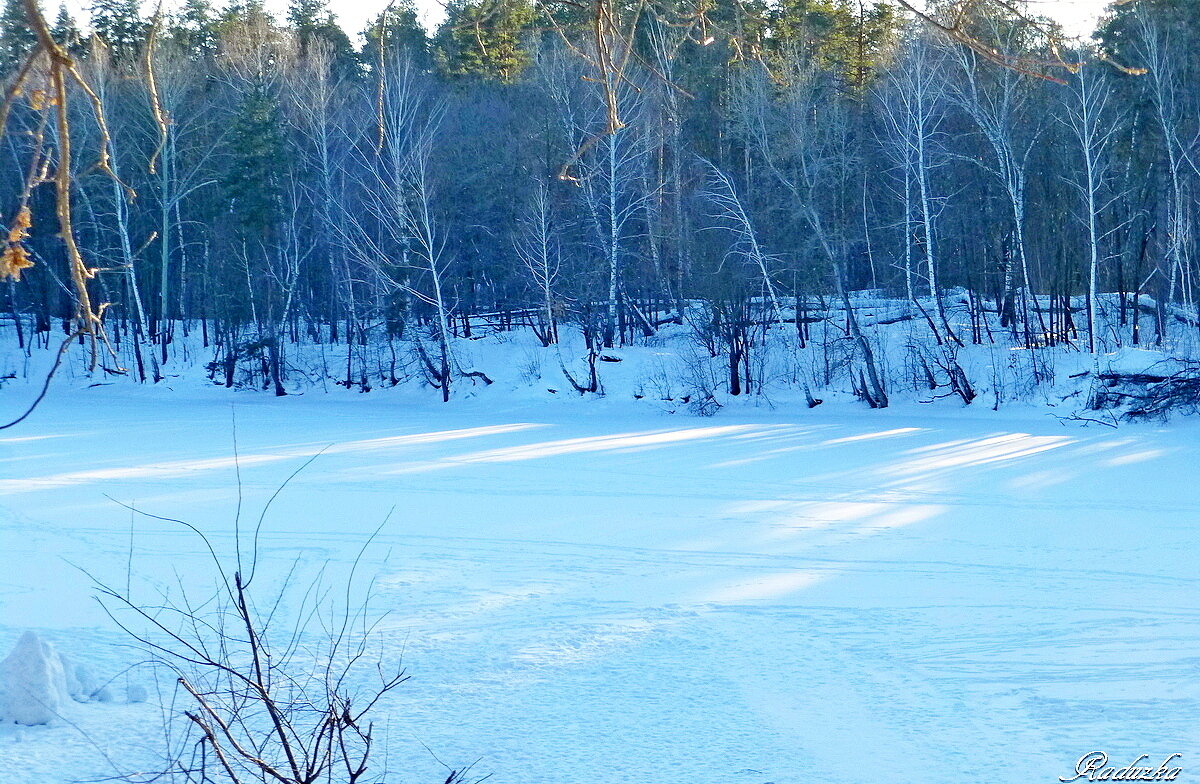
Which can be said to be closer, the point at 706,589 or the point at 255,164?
the point at 706,589

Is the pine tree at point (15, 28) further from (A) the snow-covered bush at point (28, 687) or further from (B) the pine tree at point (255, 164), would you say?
(B) the pine tree at point (255, 164)

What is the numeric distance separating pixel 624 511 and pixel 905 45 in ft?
55.9

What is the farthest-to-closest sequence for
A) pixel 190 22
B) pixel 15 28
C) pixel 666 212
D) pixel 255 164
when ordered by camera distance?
pixel 666 212
pixel 255 164
pixel 190 22
pixel 15 28

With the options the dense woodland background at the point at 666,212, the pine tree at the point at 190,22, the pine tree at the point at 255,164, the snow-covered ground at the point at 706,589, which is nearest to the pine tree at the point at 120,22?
the pine tree at the point at 190,22

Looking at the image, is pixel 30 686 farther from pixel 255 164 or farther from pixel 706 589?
pixel 255 164

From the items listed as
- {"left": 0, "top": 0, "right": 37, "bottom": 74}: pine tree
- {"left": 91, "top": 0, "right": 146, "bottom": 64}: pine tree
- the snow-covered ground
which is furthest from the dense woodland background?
{"left": 0, "top": 0, "right": 37, "bottom": 74}: pine tree

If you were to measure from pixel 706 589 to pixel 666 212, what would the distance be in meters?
22.1

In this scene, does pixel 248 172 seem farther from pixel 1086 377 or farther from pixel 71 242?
pixel 71 242

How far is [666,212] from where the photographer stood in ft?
95.5

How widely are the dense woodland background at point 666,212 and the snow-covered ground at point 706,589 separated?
22.5ft

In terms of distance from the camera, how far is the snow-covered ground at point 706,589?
Answer: 5137 millimetres

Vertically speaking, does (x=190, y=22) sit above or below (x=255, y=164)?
below

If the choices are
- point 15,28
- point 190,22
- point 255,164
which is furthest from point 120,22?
point 255,164

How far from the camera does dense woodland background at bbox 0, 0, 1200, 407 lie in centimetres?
2258
